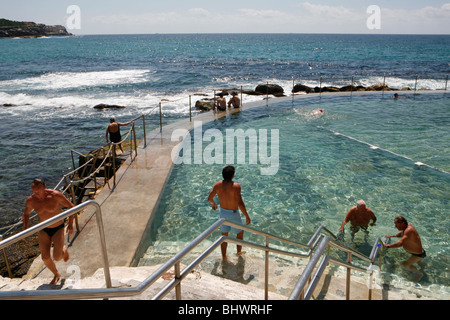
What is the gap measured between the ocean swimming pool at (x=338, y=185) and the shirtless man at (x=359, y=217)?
24 cm

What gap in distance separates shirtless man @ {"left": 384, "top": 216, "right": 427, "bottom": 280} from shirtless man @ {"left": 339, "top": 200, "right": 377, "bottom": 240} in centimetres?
87

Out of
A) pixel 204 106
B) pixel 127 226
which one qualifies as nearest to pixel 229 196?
pixel 127 226

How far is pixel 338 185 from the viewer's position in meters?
9.58

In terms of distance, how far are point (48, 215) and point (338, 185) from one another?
7.45 meters

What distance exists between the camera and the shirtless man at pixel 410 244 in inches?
252

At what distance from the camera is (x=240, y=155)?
1178cm

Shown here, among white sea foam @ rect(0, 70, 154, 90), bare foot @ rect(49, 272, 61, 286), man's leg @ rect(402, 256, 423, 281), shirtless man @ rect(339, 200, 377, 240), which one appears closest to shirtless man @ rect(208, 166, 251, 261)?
bare foot @ rect(49, 272, 61, 286)

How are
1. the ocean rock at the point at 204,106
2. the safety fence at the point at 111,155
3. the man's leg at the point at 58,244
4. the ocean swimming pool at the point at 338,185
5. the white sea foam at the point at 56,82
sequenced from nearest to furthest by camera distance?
the man's leg at the point at 58,244, the ocean swimming pool at the point at 338,185, the safety fence at the point at 111,155, the ocean rock at the point at 204,106, the white sea foam at the point at 56,82

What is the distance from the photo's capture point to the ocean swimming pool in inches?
289

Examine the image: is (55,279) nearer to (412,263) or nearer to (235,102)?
(412,263)

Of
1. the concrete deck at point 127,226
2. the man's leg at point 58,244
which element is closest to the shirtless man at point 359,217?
the concrete deck at point 127,226

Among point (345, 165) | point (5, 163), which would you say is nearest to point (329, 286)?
point (345, 165)

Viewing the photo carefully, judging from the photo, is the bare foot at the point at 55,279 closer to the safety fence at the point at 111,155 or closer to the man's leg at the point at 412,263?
the safety fence at the point at 111,155
